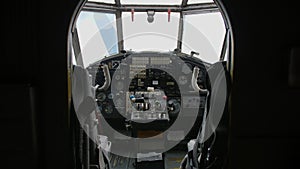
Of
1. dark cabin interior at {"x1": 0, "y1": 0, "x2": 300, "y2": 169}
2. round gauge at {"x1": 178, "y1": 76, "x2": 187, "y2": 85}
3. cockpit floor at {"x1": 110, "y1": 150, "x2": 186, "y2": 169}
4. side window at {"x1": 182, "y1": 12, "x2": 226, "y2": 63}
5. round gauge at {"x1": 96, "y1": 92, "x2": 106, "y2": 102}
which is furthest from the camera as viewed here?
round gauge at {"x1": 178, "y1": 76, "x2": 187, "y2": 85}

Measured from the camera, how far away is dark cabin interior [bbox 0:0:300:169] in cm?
132

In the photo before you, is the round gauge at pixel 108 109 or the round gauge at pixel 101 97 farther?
the round gauge at pixel 108 109

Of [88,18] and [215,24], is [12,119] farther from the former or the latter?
[215,24]

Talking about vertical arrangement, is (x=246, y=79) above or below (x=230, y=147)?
above

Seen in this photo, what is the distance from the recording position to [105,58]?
421 centimetres

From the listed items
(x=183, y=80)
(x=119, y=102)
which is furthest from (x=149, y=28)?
(x=119, y=102)

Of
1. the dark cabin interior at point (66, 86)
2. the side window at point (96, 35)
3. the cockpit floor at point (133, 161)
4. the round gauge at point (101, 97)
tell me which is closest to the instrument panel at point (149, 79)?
the round gauge at point (101, 97)

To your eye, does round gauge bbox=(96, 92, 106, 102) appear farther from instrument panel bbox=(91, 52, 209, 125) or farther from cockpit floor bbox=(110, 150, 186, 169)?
cockpit floor bbox=(110, 150, 186, 169)

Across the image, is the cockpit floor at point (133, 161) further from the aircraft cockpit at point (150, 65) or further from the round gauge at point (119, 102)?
the round gauge at point (119, 102)

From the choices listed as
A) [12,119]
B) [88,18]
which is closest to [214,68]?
[12,119]

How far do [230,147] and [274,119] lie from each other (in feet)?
0.78

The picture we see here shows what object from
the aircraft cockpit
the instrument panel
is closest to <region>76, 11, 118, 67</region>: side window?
the aircraft cockpit

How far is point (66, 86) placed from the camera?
53.7 inches

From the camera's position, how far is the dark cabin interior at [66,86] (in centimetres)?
132
